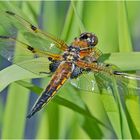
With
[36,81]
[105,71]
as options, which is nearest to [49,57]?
[36,81]

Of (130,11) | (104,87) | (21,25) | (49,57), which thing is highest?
(130,11)

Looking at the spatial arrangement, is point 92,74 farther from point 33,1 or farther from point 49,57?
point 33,1

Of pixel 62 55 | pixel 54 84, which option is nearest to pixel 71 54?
pixel 62 55

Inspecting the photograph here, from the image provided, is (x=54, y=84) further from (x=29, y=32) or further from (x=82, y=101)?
(x=29, y=32)

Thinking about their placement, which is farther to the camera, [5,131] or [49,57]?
[49,57]

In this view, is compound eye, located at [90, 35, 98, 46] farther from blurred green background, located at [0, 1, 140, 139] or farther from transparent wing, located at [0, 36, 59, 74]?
transparent wing, located at [0, 36, 59, 74]

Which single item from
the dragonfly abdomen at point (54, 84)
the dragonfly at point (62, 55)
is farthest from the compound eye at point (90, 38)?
the dragonfly abdomen at point (54, 84)

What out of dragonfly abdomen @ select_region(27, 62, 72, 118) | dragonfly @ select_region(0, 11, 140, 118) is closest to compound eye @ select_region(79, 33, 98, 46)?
dragonfly @ select_region(0, 11, 140, 118)
